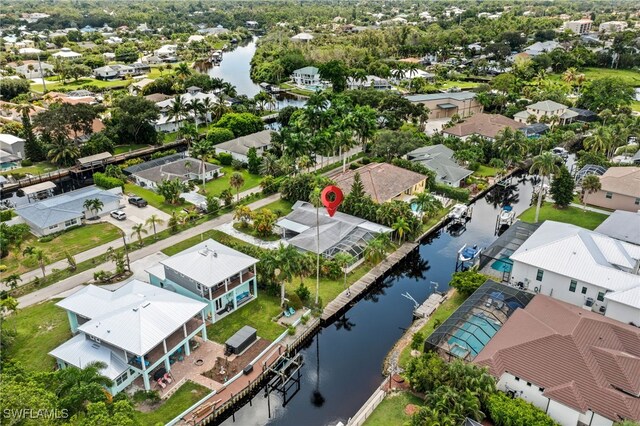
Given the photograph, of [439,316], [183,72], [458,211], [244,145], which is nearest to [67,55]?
[183,72]

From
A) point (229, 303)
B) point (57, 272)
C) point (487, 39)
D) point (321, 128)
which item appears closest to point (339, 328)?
point (229, 303)

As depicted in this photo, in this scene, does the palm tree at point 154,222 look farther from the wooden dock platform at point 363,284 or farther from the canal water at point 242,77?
the canal water at point 242,77

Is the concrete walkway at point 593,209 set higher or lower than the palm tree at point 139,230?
lower

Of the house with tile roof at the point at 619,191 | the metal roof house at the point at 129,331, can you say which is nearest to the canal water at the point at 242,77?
the house with tile roof at the point at 619,191

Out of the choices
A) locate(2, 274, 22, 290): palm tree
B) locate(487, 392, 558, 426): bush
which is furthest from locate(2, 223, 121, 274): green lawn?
locate(487, 392, 558, 426): bush

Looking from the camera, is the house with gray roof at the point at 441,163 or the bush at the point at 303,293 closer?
the bush at the point at 303,293

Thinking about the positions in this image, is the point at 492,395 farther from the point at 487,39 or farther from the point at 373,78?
the point at 487,39
